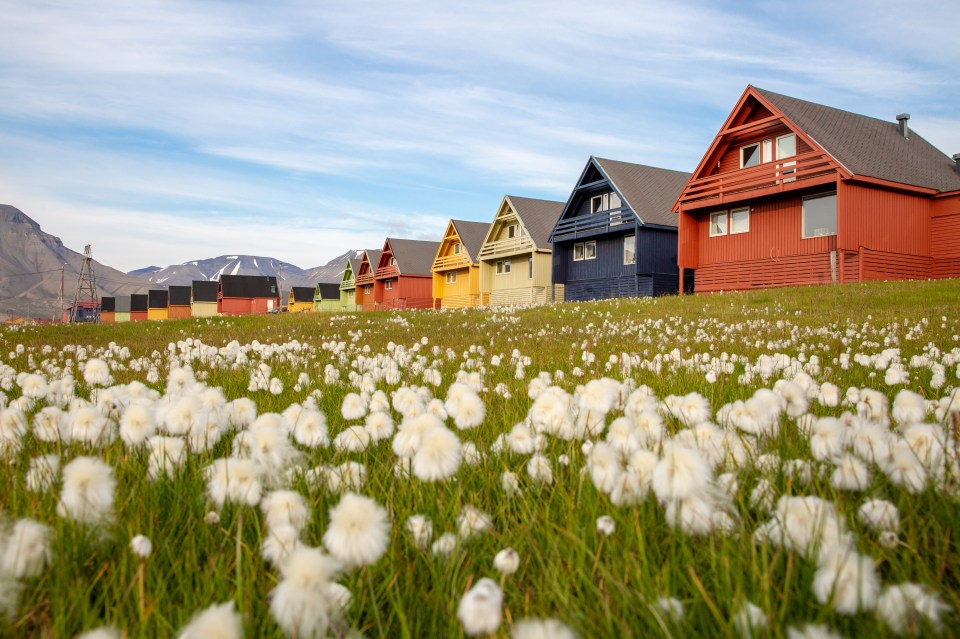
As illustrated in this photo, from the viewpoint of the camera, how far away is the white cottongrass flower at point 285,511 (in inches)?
62.8

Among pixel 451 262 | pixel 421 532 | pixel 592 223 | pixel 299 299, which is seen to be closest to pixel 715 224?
pixel 592 223

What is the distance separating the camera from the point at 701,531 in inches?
61.8

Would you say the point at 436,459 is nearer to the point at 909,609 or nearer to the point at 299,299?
the point at 909,609

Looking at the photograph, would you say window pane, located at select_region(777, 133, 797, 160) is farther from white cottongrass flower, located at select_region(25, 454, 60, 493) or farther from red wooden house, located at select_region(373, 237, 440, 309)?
red wooden house, located at select_region(373, 237, 440, 309)

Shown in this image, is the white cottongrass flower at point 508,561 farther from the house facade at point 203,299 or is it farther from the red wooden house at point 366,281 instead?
the house facade at point 203,299

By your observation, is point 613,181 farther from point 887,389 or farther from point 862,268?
point 887,389

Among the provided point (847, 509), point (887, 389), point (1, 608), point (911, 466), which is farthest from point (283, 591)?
point (887, 389)

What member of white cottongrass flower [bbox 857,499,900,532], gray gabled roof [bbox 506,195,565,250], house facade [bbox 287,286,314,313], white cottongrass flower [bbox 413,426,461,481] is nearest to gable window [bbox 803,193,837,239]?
gray gabled roof [bbox 506,195,565,250]

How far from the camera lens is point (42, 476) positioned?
2039 millimetres

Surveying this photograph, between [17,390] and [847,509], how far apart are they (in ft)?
20.2

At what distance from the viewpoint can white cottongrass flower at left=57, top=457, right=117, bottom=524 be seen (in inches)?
62.2

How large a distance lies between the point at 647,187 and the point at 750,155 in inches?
317

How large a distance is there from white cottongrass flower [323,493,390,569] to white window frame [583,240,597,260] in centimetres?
3745

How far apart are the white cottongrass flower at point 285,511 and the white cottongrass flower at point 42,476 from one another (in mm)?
925
